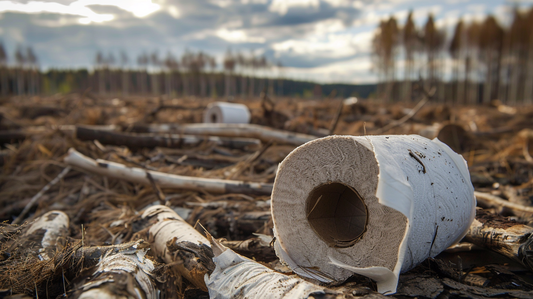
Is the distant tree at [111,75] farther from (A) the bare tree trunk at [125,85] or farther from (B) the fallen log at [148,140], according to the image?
(B) the fallen log at [148,140]

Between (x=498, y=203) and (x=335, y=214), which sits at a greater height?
(x=335, y=214)

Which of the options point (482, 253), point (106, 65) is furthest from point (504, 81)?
point (106, 65)

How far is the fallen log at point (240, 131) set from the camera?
19.4 ft

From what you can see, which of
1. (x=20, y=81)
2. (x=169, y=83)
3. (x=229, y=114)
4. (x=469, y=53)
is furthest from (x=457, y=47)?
(x=20, y=81)

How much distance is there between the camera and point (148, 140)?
6.03 metres

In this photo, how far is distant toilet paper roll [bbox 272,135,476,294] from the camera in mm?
1736

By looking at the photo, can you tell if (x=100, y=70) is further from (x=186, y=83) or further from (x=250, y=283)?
(x=250, y=283)

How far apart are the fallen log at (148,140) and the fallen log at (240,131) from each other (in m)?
0.19

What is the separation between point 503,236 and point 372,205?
131cm

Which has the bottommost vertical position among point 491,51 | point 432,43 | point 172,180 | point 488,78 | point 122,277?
point 172,180

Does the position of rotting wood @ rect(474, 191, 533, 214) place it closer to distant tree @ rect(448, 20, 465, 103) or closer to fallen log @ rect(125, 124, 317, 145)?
fallen log @ rect(125, 124, 317, 145)

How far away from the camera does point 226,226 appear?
3.37m

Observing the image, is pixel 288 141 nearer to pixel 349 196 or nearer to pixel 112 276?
pixel 349 196

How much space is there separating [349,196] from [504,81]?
5051 cm
